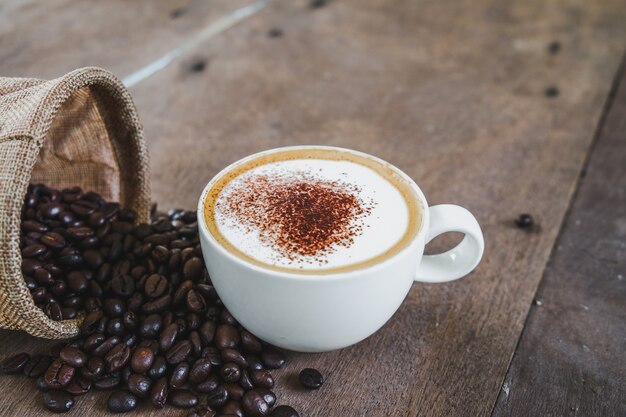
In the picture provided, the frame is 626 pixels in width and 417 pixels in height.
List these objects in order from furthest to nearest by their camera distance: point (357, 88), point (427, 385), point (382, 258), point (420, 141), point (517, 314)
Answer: point (357, 88) → point (420, 141) → point (517, 314) → point (427, 385) → point (382, 258)

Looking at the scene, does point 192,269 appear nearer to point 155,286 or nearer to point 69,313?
point 155,286

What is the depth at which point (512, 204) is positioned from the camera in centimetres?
159

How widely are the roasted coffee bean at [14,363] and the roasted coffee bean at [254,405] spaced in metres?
0.38

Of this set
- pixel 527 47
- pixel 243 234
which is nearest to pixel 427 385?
pixel 243 234

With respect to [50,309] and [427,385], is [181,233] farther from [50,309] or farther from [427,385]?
[427,385]

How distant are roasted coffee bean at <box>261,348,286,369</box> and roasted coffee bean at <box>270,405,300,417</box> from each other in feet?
0.29

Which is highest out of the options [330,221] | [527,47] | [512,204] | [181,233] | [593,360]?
[330,221]

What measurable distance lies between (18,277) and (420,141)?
1227 millimetres

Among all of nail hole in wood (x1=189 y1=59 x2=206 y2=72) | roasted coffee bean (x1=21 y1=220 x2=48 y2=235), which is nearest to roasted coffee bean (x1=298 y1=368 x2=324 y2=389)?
roasted coffee bean (x1=21 y1=220 x2=48 y2=235)

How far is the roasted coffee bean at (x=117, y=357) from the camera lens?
3.31 ft

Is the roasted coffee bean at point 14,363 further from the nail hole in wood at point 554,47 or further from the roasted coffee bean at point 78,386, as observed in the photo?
the nail hole in wood at point 554,47

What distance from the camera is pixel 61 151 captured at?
136cm

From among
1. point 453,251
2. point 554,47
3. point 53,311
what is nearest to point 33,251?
point 53,311

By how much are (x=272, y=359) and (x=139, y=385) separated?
216 mm
